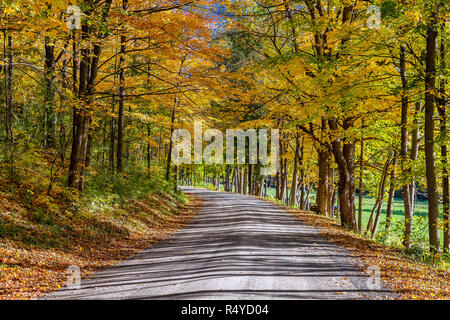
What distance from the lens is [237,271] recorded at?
283 inches

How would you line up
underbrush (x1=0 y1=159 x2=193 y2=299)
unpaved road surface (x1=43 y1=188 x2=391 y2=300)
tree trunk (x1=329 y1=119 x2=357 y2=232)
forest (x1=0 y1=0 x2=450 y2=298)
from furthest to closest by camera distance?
tree trunk (x1=329 y1=119 x2=357 y2=232) → forest (x1=0 y1=0 x2=450 y2=298) → underbrush (x1=0 y1=159 x2=193 y2=299) → unpaved road surface (x1=43 y1=188 x2=391 y2=300)

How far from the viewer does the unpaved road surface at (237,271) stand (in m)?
5.89

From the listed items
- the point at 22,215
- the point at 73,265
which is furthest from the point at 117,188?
the point at 73,265

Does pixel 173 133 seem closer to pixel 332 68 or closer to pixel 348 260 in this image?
pixel 332 68

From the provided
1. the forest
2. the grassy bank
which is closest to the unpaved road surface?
the grassy bank

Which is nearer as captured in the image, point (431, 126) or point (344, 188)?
point (431, 126)

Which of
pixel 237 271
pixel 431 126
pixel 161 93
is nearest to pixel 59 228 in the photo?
pixel 161 93

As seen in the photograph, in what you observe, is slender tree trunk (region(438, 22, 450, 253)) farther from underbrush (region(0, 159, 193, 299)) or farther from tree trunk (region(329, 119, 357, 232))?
underbrush (region(0, 159, 193, 299))

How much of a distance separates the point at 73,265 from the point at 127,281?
1.98 metres

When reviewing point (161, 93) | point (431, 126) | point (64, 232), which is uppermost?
point (161, 93)

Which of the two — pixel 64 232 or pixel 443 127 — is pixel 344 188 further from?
pixel 64 232

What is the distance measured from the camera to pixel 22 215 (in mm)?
8938

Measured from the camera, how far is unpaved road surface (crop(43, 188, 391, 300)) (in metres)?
5.89

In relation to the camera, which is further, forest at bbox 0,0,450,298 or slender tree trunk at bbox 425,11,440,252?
slender tree trunk at bbox 425,11,440,252
